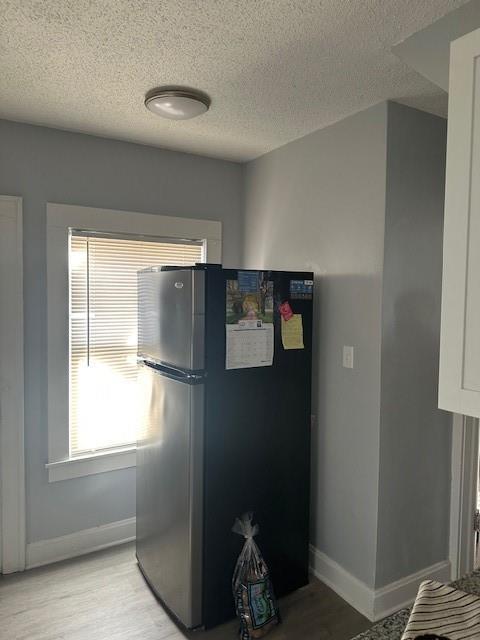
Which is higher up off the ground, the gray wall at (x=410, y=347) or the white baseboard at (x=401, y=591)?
the gray wall at (x=410, y=347)

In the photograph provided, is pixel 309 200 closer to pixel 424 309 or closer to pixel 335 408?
pixel 424 309

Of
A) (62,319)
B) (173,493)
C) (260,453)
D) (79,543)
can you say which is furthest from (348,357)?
(79,543)

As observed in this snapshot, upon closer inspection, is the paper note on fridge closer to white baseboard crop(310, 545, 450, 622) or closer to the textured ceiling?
the textured ceiling

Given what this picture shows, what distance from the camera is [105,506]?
2.71 metres

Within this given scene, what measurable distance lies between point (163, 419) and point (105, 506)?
927 mm

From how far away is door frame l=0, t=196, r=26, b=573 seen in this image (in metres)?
2.36

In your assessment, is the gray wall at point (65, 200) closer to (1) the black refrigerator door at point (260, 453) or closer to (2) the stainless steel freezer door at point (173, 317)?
(2) the stainless steel freezer door at point (173, 317)

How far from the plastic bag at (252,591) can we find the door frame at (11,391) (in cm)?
122

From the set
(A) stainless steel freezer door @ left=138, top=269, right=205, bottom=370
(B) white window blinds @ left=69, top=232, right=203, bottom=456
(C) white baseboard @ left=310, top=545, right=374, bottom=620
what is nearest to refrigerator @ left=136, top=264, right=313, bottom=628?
(A) stainless steel freezer door @ left=138, top=269, right=205, bottom=370

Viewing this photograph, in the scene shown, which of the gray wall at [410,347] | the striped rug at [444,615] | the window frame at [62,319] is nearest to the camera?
the striped rug at [444,615]

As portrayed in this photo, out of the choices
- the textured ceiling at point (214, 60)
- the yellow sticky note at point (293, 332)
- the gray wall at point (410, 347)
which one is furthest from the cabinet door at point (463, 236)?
the yellow sticky note at point (293, 332)

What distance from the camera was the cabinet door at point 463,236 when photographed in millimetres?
965

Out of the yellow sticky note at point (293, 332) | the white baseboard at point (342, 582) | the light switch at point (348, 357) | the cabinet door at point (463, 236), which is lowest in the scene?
the white baseboard at point (342, 582)

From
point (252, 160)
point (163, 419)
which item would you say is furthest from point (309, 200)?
point (163, 419)
